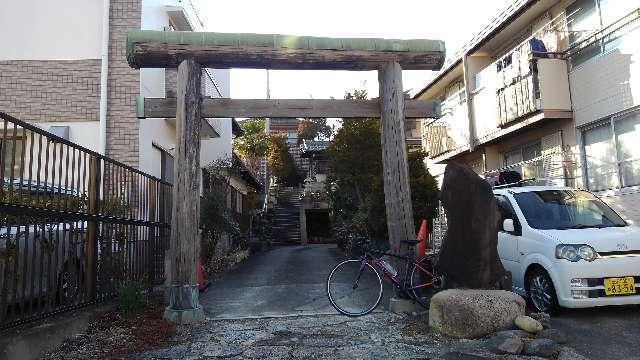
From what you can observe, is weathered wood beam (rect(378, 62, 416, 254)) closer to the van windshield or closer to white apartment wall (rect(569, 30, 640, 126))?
the van windshield

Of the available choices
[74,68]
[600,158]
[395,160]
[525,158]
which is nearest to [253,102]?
[395,160]

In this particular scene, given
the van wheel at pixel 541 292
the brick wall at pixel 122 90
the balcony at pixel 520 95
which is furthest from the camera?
the balcony at pixel 520 95

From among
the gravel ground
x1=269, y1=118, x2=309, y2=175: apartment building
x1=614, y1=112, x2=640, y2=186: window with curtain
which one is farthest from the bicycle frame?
x1=269, y1=118, x2=309, y2=175: apartment building

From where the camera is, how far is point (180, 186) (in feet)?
22.7

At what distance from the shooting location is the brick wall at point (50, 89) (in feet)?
36.2

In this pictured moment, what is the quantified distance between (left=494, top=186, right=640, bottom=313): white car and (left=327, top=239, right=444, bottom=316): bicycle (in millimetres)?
1195

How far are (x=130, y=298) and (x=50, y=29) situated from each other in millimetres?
7446

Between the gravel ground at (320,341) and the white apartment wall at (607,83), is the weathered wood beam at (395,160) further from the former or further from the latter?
the white apartment wall at (607,83)

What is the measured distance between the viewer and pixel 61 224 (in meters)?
5.45

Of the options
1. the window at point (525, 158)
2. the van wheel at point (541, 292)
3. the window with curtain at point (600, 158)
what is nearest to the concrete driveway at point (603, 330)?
the van wheel at point (541, 292)

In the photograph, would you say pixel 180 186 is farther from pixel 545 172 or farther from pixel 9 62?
pixel 545 172

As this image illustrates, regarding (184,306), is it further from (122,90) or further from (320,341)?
(122,90)

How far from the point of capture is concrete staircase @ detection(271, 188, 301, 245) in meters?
29.7

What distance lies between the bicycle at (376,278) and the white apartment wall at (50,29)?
7675mm
